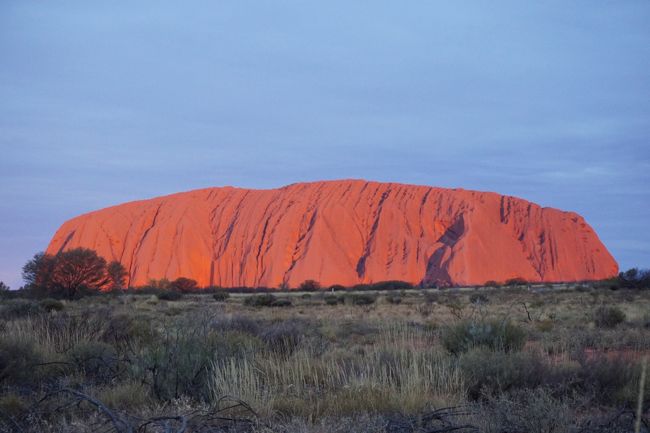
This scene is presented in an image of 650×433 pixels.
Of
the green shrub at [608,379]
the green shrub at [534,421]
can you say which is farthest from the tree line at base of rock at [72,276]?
the green shrub at [534,421]

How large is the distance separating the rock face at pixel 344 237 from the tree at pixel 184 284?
10.3 feet

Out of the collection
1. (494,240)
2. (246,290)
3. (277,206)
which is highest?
(277,206)

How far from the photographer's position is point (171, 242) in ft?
242

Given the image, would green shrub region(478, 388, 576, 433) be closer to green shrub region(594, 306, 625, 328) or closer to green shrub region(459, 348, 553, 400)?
green shrub region(459, 348, 553, 400)

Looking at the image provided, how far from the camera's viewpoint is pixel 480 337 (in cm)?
899

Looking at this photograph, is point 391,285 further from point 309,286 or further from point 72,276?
point 72,276

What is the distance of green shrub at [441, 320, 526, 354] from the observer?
29.4 ft

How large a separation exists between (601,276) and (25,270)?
66643 millimetres

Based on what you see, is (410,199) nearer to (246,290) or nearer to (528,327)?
(246,290)

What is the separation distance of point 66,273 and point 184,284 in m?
27.0

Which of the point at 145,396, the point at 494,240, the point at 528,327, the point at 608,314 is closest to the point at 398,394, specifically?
the point at 145,396

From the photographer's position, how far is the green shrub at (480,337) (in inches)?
353

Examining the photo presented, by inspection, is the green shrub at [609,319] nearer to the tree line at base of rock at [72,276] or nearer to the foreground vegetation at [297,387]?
the foreground vegetation at [297,387]

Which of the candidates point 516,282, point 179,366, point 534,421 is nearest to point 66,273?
point 179,366
